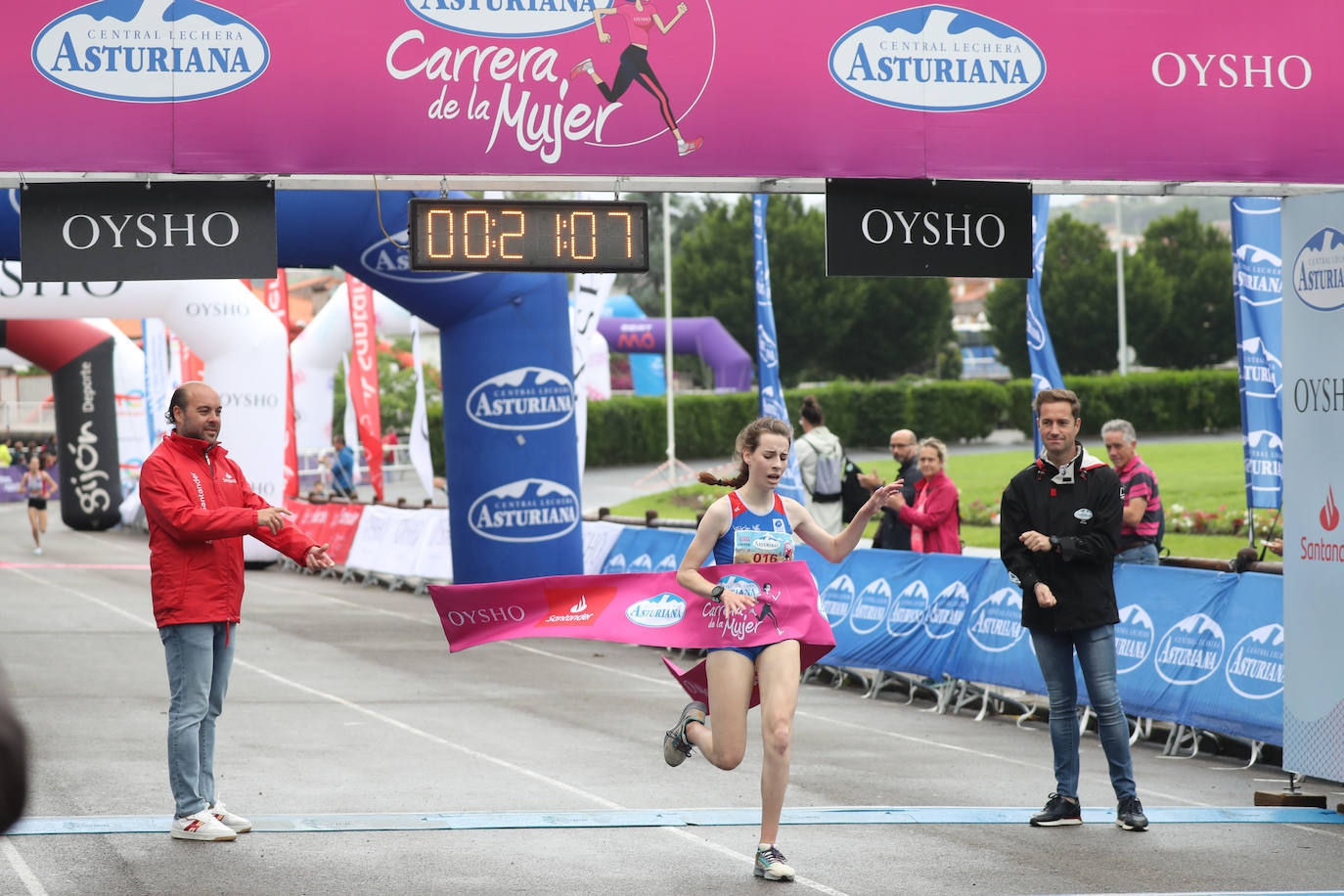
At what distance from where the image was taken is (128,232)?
807 centimetres

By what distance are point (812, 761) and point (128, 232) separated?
497cm

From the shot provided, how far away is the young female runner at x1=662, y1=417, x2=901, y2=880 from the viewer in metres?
6.56

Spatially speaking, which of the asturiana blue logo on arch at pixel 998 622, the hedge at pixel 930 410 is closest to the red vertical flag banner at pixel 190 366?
the asturiana blue logo on arch at pixel 998 622

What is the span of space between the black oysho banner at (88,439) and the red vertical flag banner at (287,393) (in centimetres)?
578

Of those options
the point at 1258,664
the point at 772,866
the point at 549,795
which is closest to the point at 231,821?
the point at 549,795

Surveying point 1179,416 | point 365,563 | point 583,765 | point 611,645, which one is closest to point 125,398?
point 365,563

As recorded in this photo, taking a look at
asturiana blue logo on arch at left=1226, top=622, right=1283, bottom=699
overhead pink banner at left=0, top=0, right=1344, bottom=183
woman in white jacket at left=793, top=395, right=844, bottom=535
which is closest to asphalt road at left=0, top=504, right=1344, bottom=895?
asturiana blue logo on arch at left=1226, top=622, right=1283, bottom=699

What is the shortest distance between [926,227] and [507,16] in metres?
2.46

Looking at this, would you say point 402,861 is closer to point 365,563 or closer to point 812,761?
point 812,761

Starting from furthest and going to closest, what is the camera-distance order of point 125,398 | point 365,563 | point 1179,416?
point 1179,416 < point 125,398 < point 365,563

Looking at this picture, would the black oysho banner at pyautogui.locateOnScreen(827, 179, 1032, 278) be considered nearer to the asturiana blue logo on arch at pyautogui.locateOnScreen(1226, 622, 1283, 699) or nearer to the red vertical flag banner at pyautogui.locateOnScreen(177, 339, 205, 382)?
the asturiana blue logo on arch at pyautogui.locateOnScreen(1226, 622, 1283, 699)

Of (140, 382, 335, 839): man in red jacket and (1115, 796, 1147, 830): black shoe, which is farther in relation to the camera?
(1115, 796, 1147, 830): black shoe

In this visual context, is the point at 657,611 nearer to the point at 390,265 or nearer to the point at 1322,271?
the point at 1322,271

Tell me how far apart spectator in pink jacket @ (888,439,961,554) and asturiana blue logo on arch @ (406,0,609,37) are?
554 cm
